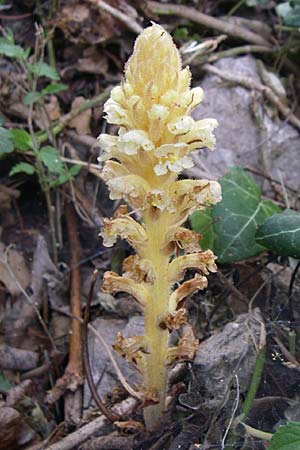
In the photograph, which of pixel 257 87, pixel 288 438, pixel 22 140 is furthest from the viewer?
pixel 257 87

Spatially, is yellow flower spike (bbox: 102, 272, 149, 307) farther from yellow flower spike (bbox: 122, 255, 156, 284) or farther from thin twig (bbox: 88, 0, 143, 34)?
thin twig (bbox: 88, 0, 143, 34)

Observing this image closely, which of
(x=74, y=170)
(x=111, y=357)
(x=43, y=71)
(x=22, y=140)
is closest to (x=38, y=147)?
(x=22, y=140)

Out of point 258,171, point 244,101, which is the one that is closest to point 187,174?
point 258,171

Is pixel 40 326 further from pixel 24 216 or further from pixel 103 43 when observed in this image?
pixel 103 43

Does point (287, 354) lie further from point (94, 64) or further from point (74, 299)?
point (94, 64)

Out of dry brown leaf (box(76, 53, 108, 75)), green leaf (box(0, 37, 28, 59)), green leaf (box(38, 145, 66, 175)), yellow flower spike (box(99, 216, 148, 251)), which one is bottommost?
green leaf (box(38, 145, 66, 175))

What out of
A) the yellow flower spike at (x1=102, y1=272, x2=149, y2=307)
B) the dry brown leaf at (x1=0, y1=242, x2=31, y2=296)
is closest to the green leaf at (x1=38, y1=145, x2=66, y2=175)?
the dry brown leaf at (x1=0, y1=242, x2=31, y2=296)

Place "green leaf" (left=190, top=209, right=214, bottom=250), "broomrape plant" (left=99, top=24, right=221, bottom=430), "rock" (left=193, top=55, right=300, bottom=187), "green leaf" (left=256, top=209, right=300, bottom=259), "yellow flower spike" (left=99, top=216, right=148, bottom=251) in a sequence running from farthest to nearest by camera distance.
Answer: "rock" (left=193, top=55, right=300, bottom=187) → "green leaf" (left=190, top=209, right=214, bottom=250) → "green leaf" (left=256, top=209, right=300, bottom=259) → "yellow flower spike" (left=99, top=216, right=148, bottom=251) → "broomrape plant" (left=99, top=24, right=221, bottom=430)

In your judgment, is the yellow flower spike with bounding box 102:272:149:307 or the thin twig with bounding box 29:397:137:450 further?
the thin twig with bounding box 29:397:137:450
